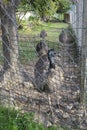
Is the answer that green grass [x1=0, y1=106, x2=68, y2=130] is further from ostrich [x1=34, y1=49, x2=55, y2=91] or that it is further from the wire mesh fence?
ostrich [x1=34, y1=49, x2=55, y2=91]

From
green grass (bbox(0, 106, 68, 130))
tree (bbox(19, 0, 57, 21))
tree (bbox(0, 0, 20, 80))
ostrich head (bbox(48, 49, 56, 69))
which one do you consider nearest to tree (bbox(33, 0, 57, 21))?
tree (bbox(19, 0, 57, 21))

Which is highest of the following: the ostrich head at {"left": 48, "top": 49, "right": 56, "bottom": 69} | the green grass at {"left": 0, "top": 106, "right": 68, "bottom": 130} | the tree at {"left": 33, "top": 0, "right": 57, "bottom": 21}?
the tree at {"left": 33, "top": 0, "right": 57, "bottom": 21}

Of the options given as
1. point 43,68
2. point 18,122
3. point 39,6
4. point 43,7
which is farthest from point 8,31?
point 43,7

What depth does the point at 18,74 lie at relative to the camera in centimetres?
495

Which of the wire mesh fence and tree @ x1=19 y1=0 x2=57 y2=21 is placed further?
tree @ x1=19 y1=0 x2=57 y2=21

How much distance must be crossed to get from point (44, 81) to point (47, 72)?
0.72 feet

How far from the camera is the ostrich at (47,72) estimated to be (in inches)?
207

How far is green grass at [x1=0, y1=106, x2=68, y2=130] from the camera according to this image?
3496 millimetres

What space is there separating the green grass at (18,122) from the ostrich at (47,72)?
1419mm

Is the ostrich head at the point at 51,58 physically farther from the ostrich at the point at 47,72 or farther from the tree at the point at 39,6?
the tree at the point at 39,6

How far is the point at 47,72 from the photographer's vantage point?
18.0 ft

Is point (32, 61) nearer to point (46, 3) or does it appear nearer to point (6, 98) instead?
point (6, 98)

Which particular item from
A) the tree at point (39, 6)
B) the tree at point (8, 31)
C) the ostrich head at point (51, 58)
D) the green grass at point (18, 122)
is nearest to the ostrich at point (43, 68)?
the ostrich head at point (51, 58)

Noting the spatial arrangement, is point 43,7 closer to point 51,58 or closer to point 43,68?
point 51,58
